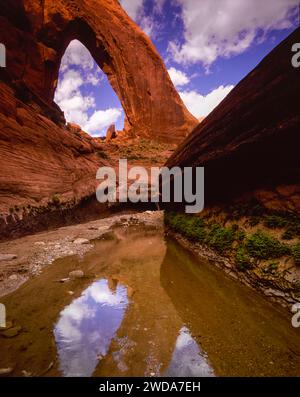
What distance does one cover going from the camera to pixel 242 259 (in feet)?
21.6

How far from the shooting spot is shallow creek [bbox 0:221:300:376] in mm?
3600

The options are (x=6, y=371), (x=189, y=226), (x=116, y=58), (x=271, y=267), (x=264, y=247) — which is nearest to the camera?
(x=6, y=371)

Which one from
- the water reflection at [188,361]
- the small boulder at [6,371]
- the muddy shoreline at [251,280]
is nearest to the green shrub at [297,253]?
the muddy shoreline at [251,280]

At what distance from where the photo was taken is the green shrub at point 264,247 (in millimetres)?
5746

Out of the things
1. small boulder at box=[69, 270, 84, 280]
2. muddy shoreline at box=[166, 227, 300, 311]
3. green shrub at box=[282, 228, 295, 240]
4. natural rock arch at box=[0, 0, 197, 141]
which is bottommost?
small boulder at box=[69, 270, 84, 280]

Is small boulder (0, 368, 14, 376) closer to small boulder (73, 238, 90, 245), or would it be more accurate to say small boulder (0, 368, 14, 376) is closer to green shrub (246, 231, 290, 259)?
green shrub (246, 231, 290, 259)

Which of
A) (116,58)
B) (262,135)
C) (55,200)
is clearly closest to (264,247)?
(262,135)

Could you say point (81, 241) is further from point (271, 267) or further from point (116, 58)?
point (116, 58)

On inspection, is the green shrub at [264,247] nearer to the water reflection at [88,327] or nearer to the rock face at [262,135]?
the rock face at [262,135]

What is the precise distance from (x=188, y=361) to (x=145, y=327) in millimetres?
1118

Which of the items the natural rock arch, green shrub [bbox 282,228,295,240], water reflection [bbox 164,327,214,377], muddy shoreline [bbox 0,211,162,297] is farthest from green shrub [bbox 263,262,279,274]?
the natural rock arch

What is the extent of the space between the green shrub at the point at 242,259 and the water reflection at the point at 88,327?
3.36 meters

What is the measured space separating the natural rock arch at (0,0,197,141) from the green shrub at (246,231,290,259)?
2256 cm

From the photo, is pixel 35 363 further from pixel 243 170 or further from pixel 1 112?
pixel 1 112
